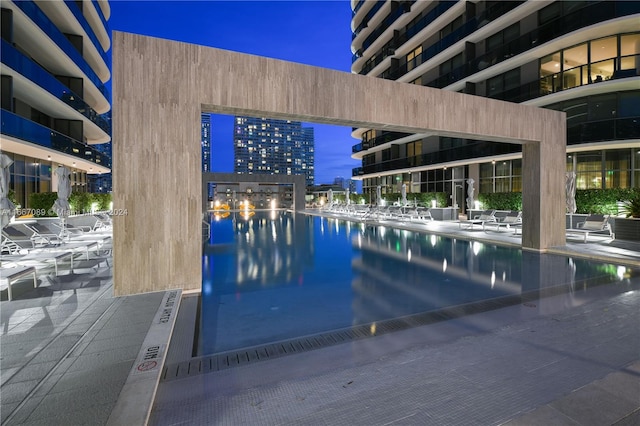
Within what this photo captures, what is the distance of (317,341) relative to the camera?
367 cm

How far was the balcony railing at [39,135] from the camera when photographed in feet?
40.3

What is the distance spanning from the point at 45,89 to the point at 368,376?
19.6 meters

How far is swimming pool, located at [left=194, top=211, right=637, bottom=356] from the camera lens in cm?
429

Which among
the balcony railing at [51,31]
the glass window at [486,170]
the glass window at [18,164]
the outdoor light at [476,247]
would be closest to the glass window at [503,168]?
the glass window at [486,170]

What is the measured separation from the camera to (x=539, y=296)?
17.0ft

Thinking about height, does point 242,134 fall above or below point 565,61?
above

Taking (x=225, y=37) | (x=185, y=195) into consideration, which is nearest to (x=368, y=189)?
(x=185, y=195)

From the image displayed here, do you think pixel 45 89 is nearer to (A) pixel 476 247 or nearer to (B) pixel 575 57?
(A) pixel 476 247

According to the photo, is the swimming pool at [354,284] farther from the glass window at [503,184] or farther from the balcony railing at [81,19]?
the balcony railing at [81,19]

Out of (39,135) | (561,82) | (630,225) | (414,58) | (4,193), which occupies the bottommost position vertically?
(630,225)

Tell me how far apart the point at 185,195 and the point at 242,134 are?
172 m

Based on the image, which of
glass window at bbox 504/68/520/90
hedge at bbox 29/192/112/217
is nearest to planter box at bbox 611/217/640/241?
glass window at bbox 504/68/520/90

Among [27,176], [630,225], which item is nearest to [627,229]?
[630,225]

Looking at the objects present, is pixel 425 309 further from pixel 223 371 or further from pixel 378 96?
pixel 378 96
